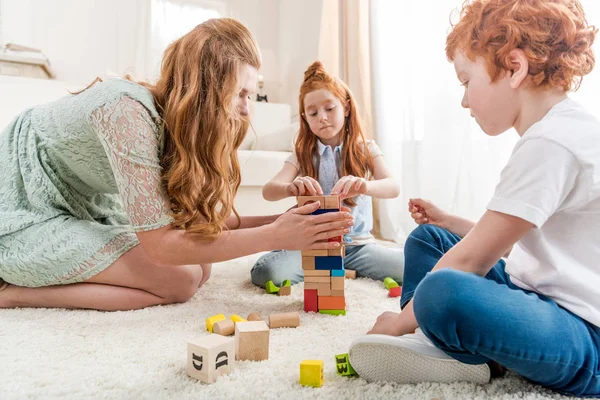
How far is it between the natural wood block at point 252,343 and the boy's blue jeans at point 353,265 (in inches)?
21.7

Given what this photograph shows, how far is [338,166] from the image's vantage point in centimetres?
164

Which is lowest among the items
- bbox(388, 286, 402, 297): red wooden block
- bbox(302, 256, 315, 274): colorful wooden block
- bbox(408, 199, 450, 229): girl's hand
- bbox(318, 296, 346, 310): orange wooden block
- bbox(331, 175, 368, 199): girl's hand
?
bbox(388, 286, 402, 297): red wooden block

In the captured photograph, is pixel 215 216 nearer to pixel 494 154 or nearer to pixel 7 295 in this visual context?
pixel 7 295

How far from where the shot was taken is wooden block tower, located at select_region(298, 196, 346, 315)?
1.09m

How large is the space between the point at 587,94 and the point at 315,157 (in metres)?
0.86

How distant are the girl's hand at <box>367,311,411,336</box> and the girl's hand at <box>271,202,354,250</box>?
25 centimetres

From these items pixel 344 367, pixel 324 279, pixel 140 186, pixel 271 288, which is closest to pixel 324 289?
pixel 324 279

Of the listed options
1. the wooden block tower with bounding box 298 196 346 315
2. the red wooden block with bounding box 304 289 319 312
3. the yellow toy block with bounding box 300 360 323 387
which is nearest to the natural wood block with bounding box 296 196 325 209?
the wooden block tower with bounding box 298 196 346 315

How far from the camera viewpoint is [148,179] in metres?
1.00

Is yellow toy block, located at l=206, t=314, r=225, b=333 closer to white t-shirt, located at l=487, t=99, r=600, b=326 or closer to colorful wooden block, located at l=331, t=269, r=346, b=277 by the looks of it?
colorful wooden block, located at l=331, t=269, r=346, b=277

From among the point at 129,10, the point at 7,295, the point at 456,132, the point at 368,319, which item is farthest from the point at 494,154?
the point at 129,10

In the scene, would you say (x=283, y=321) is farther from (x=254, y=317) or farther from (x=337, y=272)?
(x=337, y=272)

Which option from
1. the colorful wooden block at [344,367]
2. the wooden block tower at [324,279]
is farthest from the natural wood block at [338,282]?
the colorful wooden block at [344,367]

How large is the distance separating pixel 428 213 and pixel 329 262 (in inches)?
10.0
